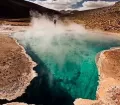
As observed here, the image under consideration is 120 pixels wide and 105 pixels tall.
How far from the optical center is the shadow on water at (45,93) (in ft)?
117

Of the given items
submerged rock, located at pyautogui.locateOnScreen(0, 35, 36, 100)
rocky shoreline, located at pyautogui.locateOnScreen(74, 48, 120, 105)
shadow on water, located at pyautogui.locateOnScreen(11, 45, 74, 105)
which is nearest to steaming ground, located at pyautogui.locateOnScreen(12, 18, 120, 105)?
shadow on water, located at pyautogui.locateOnScreen(11, 45, 74, 105)

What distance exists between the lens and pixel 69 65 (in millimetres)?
53312

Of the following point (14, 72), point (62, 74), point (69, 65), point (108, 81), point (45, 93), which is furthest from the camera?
point (69, 65)

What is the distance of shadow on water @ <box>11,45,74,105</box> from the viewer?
3559 centimetres

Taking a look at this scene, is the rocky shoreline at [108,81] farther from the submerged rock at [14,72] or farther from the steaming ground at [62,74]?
the submerged rock at [14,72]

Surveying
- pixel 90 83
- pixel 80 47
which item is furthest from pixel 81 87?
pixel 80 47

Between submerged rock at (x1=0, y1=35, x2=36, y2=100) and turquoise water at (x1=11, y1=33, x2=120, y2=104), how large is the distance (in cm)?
229

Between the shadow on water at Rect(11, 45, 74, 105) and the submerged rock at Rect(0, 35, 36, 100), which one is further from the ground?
the submerged rock at Rect(0, 35, 36, 100)

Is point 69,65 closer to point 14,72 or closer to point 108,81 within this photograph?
point 108,81

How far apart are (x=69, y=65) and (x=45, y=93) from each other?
52.9ft

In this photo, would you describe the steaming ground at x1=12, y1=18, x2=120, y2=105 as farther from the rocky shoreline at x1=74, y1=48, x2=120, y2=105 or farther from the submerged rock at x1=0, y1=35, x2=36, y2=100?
the submerged rock at x1=0, y1=35, x2=36, y2=100

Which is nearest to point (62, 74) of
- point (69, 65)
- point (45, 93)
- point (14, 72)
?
point (69, 65)

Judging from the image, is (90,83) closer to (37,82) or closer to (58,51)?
(37,82)

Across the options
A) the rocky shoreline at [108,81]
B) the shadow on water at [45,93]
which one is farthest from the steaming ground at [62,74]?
the rocky shoreline at [108,81]
